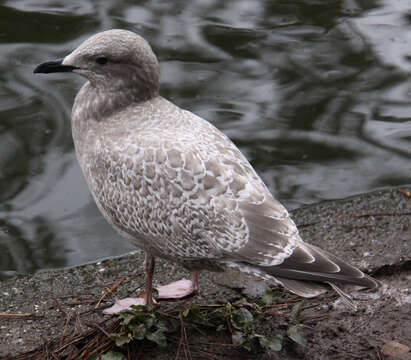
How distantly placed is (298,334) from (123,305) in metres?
1.13

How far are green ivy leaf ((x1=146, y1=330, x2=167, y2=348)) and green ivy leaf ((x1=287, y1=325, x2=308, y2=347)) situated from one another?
2.25 ft

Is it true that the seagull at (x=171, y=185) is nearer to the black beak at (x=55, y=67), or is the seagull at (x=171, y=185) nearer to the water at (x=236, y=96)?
the black beak at (x=55, y=67)

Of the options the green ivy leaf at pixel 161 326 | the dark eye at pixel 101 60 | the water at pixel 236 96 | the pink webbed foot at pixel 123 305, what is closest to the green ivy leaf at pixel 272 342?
the green ivy leaf at pixel 161 326

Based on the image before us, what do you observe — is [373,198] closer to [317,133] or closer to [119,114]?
[317,133]

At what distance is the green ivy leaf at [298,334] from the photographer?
3.91 m

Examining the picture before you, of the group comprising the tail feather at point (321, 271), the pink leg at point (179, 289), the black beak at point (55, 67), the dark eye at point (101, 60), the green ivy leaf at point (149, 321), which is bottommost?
the pink leg at point (179, 289)

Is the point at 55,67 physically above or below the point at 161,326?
above

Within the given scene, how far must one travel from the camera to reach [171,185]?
152 inches

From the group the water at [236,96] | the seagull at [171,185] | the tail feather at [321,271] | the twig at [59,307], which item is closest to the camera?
the tail feather at [321,271]

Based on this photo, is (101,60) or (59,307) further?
(59,307)

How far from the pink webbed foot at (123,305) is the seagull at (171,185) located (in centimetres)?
1

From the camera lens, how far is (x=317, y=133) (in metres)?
7.09

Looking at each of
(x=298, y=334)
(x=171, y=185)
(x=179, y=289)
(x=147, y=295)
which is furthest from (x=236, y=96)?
(x=298, y=334)

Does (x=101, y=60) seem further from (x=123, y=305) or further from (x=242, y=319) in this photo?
(x=242, y=319)
